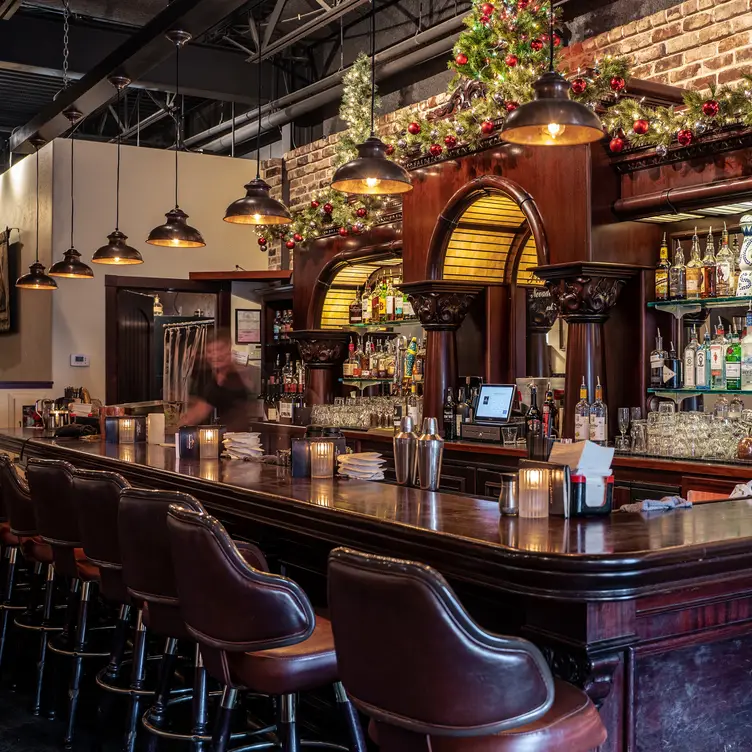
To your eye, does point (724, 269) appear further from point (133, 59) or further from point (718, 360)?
point (133, 59)

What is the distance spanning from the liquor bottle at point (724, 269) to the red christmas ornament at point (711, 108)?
74cm

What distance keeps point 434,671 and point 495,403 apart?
13.3 feet

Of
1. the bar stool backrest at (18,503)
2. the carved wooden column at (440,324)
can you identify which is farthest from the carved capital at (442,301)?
the bar stool backrest at (18,503)

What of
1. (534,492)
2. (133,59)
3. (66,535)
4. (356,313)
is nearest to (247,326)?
(356,313)

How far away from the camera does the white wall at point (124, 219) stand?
939 cm

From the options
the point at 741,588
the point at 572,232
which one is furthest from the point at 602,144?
the point at 741,588

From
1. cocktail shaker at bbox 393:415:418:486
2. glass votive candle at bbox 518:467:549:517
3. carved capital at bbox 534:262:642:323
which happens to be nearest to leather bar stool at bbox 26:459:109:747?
cocktail shaker at bbox 393:415:418:486

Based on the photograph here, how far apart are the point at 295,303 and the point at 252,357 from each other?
6.46ft

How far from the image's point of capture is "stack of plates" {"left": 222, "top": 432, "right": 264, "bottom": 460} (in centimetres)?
456

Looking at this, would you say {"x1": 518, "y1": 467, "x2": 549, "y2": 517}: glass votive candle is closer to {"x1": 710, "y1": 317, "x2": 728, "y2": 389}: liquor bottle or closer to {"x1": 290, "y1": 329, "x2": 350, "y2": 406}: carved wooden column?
{"x1": 710, "y1": 317, "x2": 728, "y2": 389}: liquor bottle

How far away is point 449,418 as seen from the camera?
621 cm

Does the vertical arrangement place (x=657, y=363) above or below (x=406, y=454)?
above

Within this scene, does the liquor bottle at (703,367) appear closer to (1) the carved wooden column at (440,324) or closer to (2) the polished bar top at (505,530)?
(1) the carved wooden column at (440,324)

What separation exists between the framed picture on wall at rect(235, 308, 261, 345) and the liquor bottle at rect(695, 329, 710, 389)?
18.8 feet
